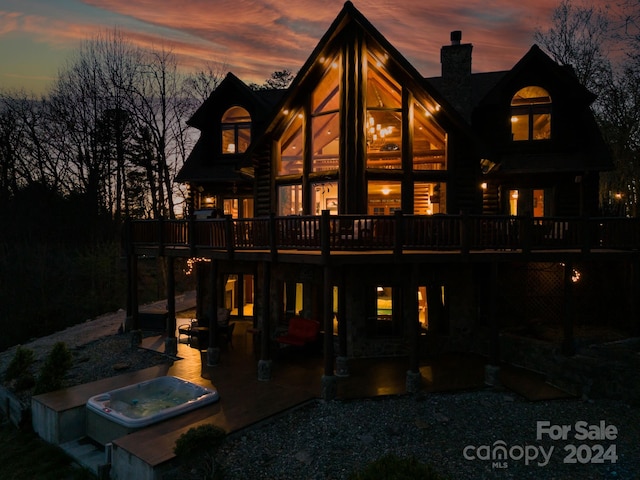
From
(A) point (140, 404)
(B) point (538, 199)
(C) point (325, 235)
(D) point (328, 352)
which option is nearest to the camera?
(C) point (325, 235)

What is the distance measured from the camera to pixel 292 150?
595 inches

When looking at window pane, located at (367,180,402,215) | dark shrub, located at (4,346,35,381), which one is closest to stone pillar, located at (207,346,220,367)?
dark shrub, located at (4,346,35,381)

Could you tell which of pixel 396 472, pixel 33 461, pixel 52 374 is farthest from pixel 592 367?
pixel 52 374

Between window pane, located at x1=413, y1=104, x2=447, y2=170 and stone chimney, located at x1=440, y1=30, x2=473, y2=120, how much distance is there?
122 inches

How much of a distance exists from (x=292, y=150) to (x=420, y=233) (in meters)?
6.59

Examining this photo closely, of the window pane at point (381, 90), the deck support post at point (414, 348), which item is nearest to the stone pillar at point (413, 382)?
the deck support post at point (414, 348)

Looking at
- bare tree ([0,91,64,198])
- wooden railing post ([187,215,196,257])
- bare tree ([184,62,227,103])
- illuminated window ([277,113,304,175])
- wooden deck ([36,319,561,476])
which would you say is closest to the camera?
wooden deck ([36,319,561,476])

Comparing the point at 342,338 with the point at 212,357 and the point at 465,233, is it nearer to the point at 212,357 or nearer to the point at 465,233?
the point at 212,357

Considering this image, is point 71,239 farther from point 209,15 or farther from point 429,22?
point 429,22

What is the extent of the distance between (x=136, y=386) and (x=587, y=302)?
1562 cm

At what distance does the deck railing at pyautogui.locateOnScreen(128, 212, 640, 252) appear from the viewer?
1052 cm

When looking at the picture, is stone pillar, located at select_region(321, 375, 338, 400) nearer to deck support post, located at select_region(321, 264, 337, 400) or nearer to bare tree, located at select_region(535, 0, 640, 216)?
deck support post, located at select_region(321, 264, 337, 400)

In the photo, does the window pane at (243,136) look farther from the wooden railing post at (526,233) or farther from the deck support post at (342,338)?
the wooden railing post at (526,233)

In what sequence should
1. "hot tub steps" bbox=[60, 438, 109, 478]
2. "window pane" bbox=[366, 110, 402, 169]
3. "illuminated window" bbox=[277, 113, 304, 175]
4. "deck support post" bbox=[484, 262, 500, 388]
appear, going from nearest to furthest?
1. "hot tub steps" bbox=[60, 438, 109, 478]
2. "deck support post" bbox=[484, 262, 500, 388]
3. "window pane" bbox=[366, 110, 402, 169]
4. "illuminated window" bbox=[277, 113, 304, 175]
